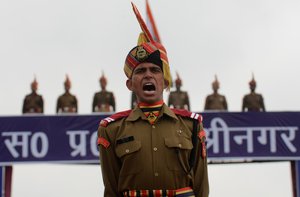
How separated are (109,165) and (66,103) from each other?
10.2 m

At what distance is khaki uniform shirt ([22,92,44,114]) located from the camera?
14.0 meters

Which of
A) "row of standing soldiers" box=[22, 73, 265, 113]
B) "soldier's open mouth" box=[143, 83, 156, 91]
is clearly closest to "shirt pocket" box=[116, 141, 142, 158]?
"soldier's open mouth" box=[143, 83, 156, 91]

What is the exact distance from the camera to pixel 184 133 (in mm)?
4227

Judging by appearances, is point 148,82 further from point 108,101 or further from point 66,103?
point 66,103

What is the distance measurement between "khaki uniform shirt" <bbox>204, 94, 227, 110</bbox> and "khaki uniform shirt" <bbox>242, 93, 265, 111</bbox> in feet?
1.32

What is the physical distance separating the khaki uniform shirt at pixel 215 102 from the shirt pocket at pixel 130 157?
10.2 metres

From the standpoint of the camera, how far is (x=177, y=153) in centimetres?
414

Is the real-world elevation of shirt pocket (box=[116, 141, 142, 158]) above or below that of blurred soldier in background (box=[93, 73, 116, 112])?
below

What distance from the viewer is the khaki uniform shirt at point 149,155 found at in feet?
13.5

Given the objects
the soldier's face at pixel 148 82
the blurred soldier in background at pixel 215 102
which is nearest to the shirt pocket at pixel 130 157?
the soldier's face at pixel 148 82

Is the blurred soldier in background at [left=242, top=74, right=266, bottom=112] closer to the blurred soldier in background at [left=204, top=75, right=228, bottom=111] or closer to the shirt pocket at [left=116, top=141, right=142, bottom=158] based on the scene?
the blurred soldier in background at [left=204, top=75, right=228, bottom=111]

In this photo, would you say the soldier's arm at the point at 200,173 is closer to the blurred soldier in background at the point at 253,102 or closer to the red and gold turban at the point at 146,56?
the red and gold turban at the point at 146,56

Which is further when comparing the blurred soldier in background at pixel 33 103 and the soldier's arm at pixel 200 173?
the blurred soldier in background at pixel 33 103

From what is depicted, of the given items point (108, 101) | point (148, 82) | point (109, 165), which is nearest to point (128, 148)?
point (109, 165)
